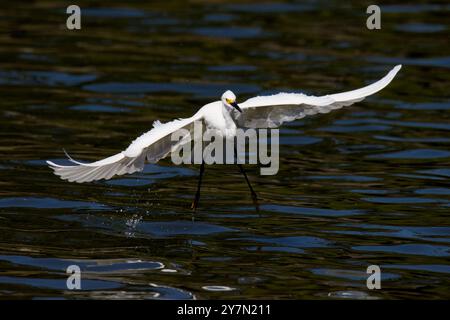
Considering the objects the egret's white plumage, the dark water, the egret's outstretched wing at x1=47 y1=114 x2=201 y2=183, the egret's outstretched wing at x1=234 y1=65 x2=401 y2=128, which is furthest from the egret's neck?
the dark water

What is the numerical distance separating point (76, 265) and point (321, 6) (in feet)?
49.9

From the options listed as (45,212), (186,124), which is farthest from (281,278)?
(45,212)

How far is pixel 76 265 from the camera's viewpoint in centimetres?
1153

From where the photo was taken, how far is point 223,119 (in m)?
12.0

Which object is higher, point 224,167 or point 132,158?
point 224,167

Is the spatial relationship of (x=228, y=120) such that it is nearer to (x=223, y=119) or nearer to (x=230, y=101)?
(x=223, y=119)

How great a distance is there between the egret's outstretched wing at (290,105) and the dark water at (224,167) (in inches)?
51.9

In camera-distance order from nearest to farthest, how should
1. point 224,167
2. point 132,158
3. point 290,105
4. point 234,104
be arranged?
point 132,158
point 234,104
point 290,105
point 224,167

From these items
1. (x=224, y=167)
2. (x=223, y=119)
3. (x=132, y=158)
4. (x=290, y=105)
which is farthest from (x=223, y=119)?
(x=224, y=167)

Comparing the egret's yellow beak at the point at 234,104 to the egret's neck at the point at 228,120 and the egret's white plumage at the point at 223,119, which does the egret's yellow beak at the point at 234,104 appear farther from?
the egret's neck at the point at 228,120

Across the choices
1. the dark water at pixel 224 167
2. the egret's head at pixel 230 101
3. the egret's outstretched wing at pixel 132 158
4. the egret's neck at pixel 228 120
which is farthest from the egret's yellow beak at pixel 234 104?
the dark water at pixel 224 167

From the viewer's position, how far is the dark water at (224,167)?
11539 millimetres

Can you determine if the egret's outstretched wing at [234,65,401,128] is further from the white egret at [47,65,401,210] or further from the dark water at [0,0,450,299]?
the dark water at [0,0,450,299]

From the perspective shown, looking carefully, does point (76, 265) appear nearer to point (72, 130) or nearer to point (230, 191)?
point (230, 191)
